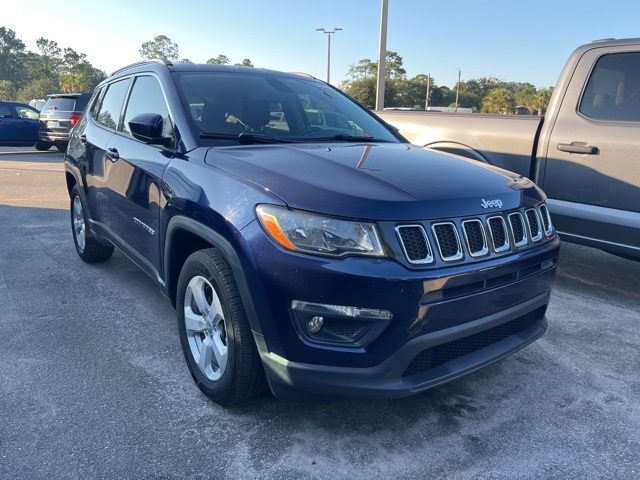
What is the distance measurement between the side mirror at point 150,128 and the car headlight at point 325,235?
50.4 inches

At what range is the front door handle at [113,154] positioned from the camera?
382 cm

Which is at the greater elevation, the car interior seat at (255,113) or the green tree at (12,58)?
the green tree at (12,58)

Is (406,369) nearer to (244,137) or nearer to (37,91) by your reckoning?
(244,137)

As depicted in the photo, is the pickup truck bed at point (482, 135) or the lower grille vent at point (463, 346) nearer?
the lower grille vent at point (463, 346)

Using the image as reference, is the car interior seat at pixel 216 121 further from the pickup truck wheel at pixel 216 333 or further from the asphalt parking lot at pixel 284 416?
the asphalt parking lot at pixel 284 416

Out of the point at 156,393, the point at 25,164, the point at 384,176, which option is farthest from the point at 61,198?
the point at 384,176

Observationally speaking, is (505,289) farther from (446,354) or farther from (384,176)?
(384,176)

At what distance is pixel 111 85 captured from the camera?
459 centimetres

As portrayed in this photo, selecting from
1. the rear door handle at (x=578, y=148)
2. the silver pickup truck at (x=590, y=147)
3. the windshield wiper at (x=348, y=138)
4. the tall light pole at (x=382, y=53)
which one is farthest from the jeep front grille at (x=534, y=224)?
the tall light pole at (x=382, y=53)

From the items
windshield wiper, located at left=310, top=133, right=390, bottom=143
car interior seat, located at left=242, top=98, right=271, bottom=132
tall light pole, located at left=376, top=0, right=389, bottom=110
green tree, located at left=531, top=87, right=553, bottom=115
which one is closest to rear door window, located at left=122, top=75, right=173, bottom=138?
car interior seat, located at left=242, top=98, right=271, bottom=132

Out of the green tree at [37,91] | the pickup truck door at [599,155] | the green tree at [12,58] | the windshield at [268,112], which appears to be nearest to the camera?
the windshield at [268,112]

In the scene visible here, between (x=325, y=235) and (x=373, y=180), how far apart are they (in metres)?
0.41

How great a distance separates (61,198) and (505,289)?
26.3 feet

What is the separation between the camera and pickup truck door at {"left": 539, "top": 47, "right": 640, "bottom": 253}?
13.1 feet
